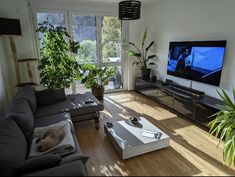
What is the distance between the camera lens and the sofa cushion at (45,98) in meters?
3.01

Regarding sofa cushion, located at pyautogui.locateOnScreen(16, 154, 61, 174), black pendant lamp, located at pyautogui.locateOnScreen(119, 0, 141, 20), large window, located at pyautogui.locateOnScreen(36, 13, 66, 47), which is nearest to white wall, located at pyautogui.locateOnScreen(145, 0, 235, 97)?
black pendant lamp, located at pyautogui.locateOnScreen(119, 0, 141, 20)

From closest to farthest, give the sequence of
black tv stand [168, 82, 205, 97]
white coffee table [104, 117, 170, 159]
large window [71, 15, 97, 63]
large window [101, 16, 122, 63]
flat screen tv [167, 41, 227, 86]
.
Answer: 1. white coffee table [104, 117, 170, 159]
2. flat screen tv [167, 41, 227, 86]
3. black tv stand [168, 82, 205, 97]
4. large window [71, 15, 97, 63]
5. large window [101, 16, 122, 63]

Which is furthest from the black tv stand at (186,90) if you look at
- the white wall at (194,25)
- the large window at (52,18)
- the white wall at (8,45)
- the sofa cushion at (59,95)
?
the white wall at (8,45)

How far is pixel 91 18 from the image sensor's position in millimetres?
4520

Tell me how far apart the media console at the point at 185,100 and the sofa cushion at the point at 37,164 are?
245 centimetres

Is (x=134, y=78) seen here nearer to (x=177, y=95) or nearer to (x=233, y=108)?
(x=177, y=95)

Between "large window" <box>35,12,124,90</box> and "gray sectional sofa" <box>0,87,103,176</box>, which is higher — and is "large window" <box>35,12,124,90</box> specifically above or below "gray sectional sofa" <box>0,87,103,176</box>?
above

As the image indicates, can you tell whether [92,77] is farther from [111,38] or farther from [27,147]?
[27,147]

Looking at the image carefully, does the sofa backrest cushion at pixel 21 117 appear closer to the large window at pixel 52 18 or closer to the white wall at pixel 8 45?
the white wall at pixel 8 45

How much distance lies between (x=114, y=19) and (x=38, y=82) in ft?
8.85

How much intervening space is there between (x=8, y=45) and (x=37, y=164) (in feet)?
11.0

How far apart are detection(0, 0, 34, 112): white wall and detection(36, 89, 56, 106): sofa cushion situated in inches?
35.8

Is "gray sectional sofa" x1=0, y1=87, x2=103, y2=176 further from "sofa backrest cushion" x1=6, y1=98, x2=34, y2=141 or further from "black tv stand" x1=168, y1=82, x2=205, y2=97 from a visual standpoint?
"black tv stand" x1=168, y1=82, x2=205, y2=97

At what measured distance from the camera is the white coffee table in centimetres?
219
